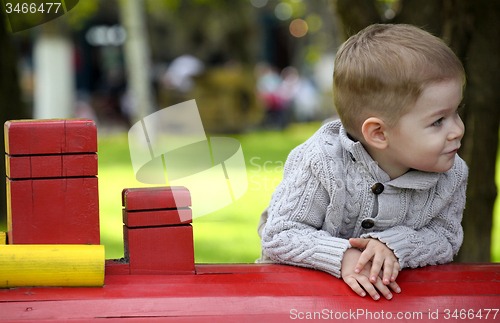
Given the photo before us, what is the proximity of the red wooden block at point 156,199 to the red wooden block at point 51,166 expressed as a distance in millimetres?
147

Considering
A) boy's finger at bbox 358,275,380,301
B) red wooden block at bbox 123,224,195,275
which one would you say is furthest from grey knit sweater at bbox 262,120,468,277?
red wooden block at bbox 123,224,195,275

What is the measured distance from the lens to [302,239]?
1.79 m

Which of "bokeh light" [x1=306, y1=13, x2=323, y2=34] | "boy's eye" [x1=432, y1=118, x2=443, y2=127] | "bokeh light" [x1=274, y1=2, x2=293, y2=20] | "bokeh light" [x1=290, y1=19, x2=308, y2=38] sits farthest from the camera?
"bokeh light" [x1=290, y1=19, x2=308, y2=38]

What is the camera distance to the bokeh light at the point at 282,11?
84.9 feet

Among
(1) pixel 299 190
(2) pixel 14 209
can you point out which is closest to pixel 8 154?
(2) pixel 14 209

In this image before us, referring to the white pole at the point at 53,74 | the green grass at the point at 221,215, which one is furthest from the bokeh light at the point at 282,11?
the white pole at the point at 53,74

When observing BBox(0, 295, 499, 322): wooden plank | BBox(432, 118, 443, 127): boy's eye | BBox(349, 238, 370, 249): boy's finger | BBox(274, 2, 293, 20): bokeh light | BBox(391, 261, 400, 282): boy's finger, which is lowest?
BBox(0, 295, 499, 322): wooden plank

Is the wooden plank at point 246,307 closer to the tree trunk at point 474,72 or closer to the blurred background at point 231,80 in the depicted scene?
the blurred background at point 231,80

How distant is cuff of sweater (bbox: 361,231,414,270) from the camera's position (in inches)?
68.1

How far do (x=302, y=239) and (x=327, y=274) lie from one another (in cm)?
14

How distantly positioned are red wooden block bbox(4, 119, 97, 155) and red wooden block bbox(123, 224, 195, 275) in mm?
322

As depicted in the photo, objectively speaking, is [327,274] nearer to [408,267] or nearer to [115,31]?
[408,267]

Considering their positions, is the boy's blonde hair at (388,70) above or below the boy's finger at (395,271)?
above

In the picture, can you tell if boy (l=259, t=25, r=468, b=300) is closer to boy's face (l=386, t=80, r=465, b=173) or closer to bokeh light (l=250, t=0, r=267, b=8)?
boy's face (l=386, t=80, r=465, b=173)
